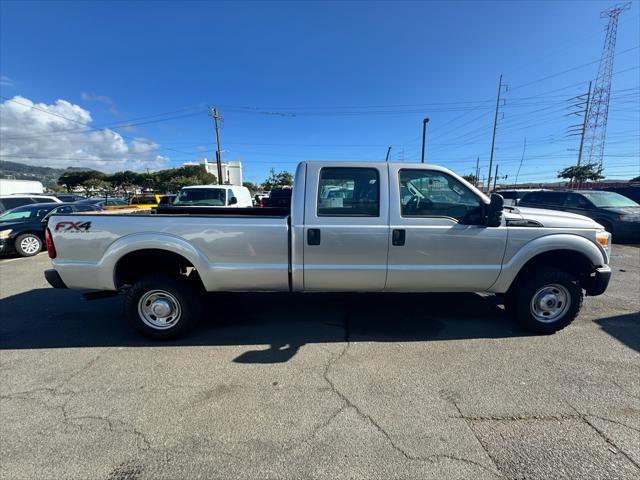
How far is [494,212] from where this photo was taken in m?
3.08

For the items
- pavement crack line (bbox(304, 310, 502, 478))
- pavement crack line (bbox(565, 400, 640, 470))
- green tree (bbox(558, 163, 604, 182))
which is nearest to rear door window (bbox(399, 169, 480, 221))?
pavement crack line (bbox(304, 310, 502, 478))

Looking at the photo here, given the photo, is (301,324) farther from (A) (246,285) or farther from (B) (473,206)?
(B) (473,206)

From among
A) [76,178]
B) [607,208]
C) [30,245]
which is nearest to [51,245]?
[30,245]

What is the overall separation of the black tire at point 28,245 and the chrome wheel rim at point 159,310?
25.1 feet

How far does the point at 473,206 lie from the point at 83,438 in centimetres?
402

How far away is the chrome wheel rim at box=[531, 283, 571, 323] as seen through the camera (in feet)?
11.3

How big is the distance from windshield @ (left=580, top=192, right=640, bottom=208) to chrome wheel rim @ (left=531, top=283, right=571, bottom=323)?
873 cm

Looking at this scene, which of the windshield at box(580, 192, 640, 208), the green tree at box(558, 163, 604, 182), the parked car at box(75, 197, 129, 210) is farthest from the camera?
the green tree at box(558, 163, 604, 182)

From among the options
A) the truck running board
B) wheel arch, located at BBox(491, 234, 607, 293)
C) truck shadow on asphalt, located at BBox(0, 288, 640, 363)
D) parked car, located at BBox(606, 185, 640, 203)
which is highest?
parked car, located at BBox(606, 185, 640, 203)

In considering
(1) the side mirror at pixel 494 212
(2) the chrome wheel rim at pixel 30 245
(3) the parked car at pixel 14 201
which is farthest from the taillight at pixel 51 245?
(3) the parked car at pixel 14 201

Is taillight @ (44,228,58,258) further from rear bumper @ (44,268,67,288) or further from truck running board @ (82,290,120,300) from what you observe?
truck running board @ (82,290,120,300)

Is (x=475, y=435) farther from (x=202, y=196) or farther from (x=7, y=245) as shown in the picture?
(x=7, y=245)

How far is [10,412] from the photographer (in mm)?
2307

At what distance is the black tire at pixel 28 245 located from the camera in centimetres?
790
